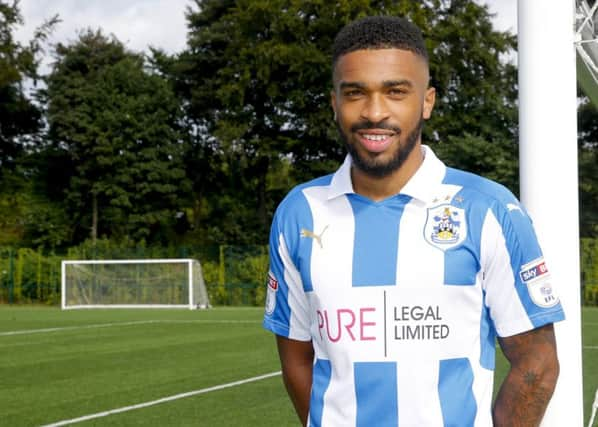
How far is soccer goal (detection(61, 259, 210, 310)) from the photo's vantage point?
29172mm

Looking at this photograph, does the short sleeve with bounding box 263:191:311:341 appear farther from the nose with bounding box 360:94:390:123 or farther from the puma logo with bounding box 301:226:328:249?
the nose with bounding box 360:94:390:123

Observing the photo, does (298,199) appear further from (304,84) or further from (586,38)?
(304,84)

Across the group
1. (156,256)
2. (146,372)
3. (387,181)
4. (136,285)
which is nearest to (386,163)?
(387,181)

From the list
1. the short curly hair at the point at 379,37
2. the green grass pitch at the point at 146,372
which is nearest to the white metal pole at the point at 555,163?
the short curly hair at the point at 379,37

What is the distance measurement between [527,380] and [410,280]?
14.2 inches

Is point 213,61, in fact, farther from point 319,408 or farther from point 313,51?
point 319,408

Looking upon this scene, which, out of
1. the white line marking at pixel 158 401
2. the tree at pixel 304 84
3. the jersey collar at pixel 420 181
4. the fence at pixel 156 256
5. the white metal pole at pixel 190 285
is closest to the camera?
the jersey collar at pixel 420 181

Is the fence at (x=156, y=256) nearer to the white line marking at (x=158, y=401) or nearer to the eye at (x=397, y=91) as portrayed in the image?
the white line marking at (x=158, y=401)

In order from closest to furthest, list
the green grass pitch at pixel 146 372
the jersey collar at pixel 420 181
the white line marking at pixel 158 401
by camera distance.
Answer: the jersey collar at pixel 420 181
the white line marking at pixel 158 401
the green grass pitch at pixel 146 372

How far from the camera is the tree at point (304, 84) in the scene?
37.4 m

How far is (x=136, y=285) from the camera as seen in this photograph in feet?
96.7

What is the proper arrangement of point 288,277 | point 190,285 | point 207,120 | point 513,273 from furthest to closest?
1. point 207,120
2. point 190,285
3. point 288,277
4. point 513,273

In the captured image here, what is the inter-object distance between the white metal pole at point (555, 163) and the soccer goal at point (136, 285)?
25853mm

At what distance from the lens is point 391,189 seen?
7.81ft
